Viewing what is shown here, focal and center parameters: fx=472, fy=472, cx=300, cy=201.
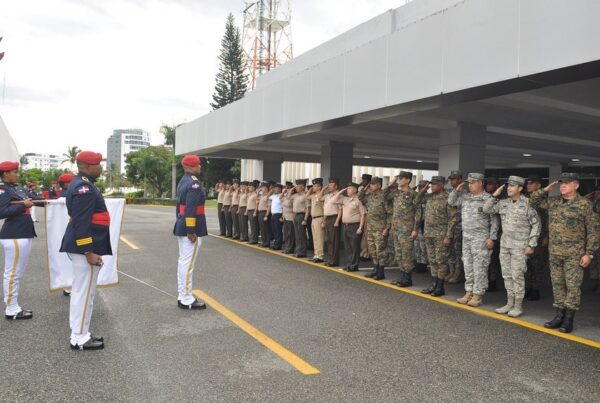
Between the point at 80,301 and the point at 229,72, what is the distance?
53.1 metres

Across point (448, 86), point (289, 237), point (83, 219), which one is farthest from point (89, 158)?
point (289, 237)

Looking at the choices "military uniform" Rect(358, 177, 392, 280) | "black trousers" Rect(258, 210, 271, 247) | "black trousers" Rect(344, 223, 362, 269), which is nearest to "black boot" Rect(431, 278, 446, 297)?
"military uniform" Rect(358, 177, 392, 280)

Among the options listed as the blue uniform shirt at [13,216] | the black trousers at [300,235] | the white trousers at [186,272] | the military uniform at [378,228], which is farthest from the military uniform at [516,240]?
the blue uniform shirt at [13,216]

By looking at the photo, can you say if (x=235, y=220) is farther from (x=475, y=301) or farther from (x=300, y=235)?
(x=475, y=301)

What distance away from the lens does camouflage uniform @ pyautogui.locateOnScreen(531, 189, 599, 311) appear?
521 cm

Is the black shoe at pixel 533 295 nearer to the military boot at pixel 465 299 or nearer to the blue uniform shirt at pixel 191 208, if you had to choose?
the military boot at pixel 465 299

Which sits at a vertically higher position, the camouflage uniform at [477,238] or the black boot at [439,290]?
the camouflage uniform at [477,238]

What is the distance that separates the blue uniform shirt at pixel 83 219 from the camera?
169 inches

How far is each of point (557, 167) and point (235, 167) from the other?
37.9 m

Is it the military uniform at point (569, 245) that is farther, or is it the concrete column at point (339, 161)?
the concrete column at point (339, 161)

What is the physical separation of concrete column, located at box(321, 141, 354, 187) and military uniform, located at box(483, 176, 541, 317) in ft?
25.0

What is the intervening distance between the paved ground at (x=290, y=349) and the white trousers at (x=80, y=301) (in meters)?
0.18

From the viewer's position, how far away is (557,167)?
21.1 m

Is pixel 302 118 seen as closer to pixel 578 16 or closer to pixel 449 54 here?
pixel 449 54
